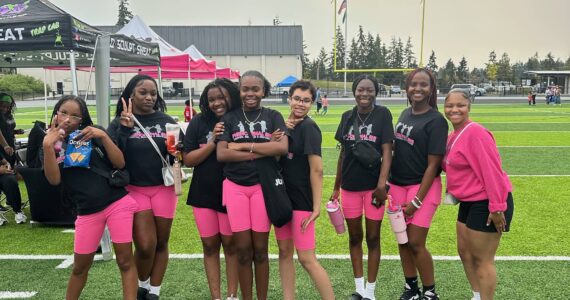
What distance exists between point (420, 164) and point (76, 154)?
2456 mm

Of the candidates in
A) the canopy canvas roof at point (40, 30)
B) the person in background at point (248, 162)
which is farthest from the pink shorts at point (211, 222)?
Result: the canopy canvas roof at point (40, 30)

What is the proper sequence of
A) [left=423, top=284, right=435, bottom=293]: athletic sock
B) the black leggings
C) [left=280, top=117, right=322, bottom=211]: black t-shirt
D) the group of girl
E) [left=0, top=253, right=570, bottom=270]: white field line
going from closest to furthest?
the group of girl → [left=280, top=117, right=322, bottom=211]: black t-shirt → [left=423, top=284, right=435, bottom=293]: athletic sock → [left=0, top=253, right=570, bottom=270]: white field line → the black leggings

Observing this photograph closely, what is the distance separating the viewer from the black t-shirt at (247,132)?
10.2ft

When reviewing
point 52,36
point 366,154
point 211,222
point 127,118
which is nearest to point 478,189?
point 366,154

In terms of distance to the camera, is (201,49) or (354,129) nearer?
(354,129)

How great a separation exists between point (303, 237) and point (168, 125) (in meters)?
1.34

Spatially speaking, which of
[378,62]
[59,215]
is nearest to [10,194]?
[59,215]

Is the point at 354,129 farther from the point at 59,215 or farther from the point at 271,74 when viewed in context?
the point at 271,74

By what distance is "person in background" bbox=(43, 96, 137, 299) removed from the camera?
10.1 ft

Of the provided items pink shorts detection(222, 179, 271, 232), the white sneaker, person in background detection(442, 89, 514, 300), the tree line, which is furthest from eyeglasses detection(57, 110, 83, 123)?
the tree line

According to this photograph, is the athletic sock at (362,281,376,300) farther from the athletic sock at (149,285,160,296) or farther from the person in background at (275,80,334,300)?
the athletic sock at (149,285,160,296)

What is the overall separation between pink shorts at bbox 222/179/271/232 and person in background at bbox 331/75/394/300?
0.83m

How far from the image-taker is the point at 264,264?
10.7ft

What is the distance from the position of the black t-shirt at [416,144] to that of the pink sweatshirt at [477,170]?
4.7 inches
